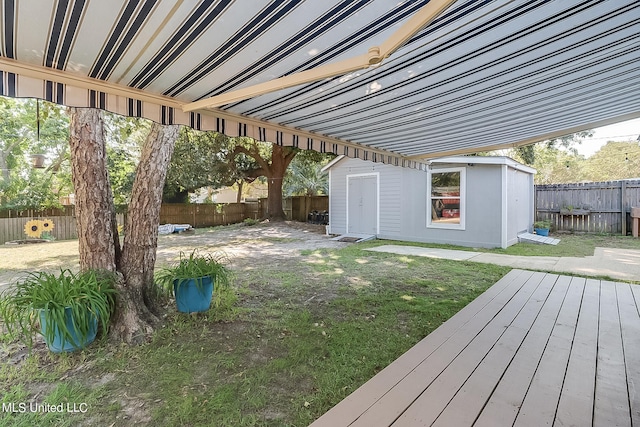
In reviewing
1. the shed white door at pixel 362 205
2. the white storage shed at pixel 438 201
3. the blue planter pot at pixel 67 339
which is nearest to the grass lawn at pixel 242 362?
the blue planter pot at pixel 67 339

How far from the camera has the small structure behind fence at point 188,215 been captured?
989cm

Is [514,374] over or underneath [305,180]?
underneath

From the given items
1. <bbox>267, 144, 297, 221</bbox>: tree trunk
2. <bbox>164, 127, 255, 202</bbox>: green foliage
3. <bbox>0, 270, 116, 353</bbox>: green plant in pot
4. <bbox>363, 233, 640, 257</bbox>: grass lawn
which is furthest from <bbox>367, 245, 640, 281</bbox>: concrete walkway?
<bbox>164, 127, 255, 202</bbox>: green foliage

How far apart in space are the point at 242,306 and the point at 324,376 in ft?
6.24

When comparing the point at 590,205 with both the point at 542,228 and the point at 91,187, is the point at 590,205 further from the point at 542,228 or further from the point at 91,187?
the point at 91,187

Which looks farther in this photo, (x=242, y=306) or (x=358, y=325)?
(x=242, y=306)

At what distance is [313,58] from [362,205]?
29.4 feet

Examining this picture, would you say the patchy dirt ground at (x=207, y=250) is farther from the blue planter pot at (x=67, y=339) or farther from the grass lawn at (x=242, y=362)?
the blue planter pot at (x=67, y=339)

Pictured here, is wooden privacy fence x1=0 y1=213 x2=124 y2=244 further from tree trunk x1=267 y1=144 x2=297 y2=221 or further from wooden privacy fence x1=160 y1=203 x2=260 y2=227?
tree trunk x1=267 y1=144 x2=297 y2=221

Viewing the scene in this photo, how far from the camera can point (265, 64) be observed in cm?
Answer: 214

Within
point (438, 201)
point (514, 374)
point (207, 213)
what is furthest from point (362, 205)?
point (207, 213)

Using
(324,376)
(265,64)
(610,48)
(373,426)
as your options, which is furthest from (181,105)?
(610,48)

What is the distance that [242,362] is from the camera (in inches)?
104

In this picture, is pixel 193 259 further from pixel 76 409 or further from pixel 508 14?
pixel 508 14
